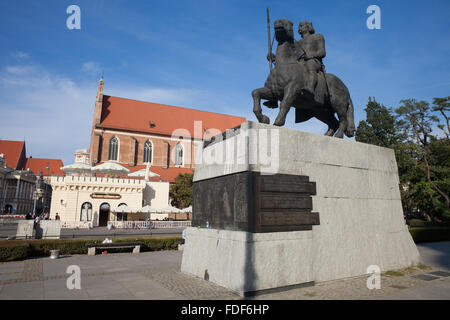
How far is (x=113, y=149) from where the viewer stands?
161ft

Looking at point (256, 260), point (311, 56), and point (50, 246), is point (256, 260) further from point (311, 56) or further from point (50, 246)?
point (50, 246)

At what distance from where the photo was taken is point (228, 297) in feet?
19.0

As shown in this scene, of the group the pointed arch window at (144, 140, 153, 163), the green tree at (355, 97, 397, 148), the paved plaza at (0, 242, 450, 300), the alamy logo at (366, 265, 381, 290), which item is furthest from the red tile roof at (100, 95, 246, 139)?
the alamy logo at (366, 265, 381, 290)

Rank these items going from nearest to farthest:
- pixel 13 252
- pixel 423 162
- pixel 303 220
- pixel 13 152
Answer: pixel 303 220 < pixel 13 252 < pixel 423 162 < pixel 13 152

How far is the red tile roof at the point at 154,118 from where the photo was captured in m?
51.7

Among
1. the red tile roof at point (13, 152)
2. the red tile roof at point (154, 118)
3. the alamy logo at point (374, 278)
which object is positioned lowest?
the alamy logo at point (374, 278)

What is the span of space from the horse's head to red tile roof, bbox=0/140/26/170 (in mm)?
80157

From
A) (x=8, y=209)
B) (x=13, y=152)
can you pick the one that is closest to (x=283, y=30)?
(x=8, y=209)

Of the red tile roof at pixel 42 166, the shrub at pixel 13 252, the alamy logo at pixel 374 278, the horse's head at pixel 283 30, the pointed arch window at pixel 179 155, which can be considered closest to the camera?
the alamy logo at pixel 374 278

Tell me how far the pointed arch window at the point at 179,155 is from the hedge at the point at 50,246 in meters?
39.4

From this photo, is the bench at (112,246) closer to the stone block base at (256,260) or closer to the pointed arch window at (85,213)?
the stone block base at (256,260)

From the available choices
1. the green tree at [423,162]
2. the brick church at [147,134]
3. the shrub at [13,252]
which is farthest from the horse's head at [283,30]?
the brick church at [147,134]

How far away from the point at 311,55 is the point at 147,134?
154 ft

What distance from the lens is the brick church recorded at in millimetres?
48844
